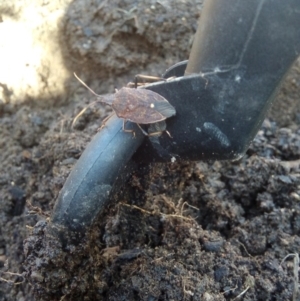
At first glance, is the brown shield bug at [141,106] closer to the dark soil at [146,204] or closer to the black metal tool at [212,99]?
the black metal tool at [212,99]

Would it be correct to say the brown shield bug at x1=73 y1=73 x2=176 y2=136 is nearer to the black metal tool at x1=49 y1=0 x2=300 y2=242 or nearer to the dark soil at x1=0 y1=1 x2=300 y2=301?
the black metal tool at x1=49 y1=0 x2=300 y2=242

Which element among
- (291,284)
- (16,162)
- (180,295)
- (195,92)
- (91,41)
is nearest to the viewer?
(195,92)

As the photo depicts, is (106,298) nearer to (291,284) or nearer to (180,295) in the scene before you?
(180,295)

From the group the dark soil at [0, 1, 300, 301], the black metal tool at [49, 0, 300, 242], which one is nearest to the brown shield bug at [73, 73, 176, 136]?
the black metal tool at [49, 0, 300, 242]

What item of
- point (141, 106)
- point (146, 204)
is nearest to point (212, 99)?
point (141, 106)

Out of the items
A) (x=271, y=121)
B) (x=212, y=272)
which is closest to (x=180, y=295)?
(x=212, y=272)
